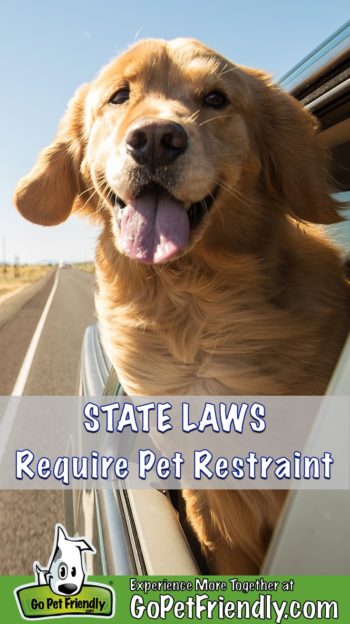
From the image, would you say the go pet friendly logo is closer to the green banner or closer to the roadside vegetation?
the green banner

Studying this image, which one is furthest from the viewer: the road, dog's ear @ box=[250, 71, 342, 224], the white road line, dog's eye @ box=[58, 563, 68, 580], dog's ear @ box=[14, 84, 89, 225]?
the white road line

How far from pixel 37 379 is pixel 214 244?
7231 millimetres

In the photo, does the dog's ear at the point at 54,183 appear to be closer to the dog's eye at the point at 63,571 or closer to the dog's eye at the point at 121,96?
the dog's eye at the point at 121,96

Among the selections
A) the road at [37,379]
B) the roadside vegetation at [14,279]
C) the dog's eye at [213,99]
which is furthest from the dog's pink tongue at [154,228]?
the roadside vegetation at [14,279]

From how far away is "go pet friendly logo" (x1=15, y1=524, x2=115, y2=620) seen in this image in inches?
52.7

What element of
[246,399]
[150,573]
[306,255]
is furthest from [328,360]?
[150,573]

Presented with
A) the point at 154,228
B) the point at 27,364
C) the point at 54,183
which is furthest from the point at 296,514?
the point at 27,364

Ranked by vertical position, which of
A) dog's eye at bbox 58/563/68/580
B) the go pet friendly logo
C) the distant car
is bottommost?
the go pet friendly logo

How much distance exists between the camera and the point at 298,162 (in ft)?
8.18

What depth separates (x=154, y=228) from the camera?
2145 mm

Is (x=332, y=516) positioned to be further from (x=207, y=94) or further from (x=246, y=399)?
(x=207, y=94)

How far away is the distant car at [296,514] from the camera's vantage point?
3.02 feet

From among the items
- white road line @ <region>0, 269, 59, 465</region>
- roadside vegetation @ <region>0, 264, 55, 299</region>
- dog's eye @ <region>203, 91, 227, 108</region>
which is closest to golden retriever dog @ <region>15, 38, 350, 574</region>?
dog's eye @ <region>203, 91, 227, 108</region>

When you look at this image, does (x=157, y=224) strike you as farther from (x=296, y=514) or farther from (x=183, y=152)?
(x=296, y=514)
